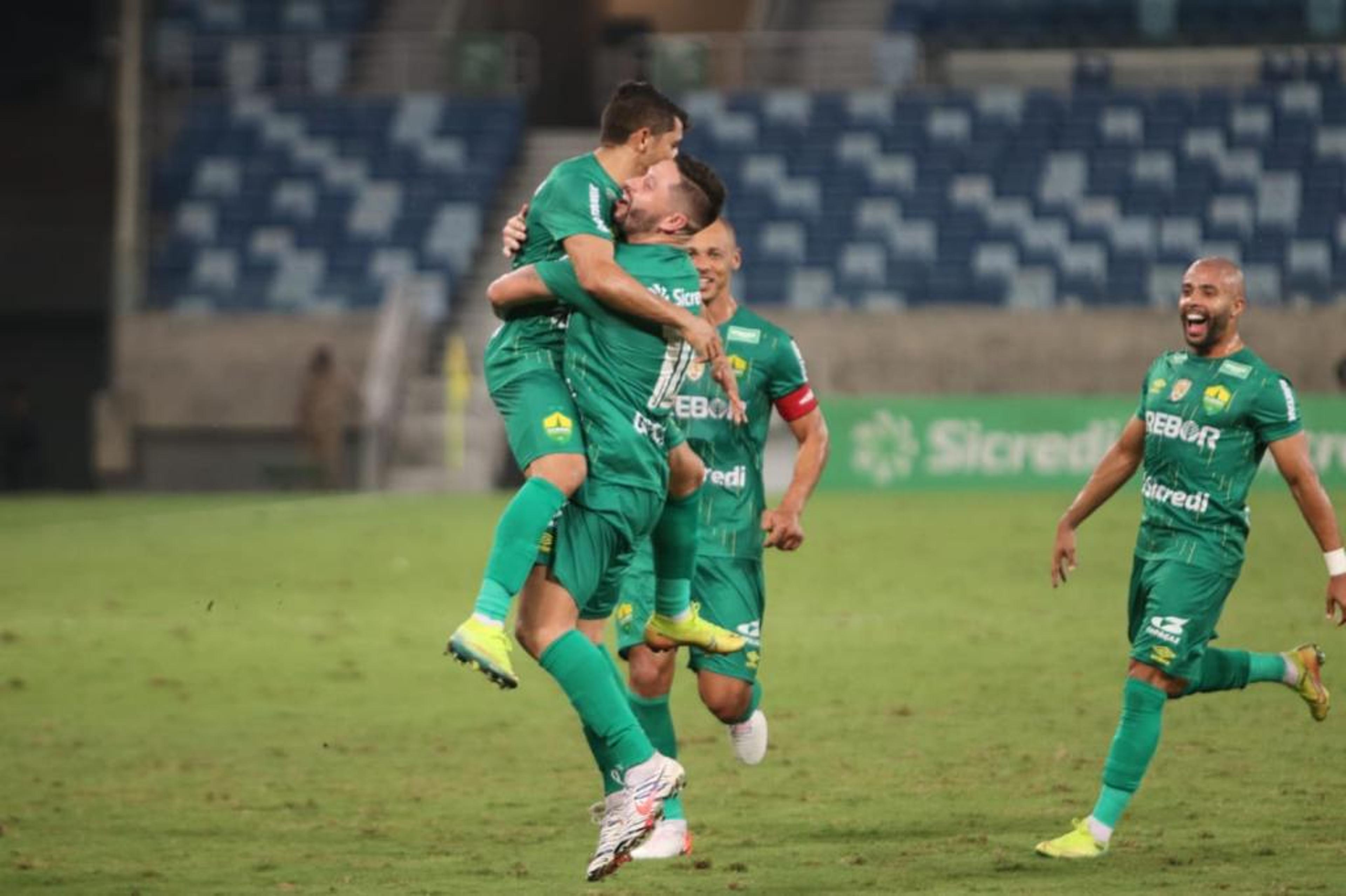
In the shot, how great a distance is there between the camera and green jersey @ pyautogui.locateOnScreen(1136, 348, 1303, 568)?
26.0 feet

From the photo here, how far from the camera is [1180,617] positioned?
25.5 ft

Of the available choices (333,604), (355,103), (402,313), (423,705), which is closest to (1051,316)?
(402,313)

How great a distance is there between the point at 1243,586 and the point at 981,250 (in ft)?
43.6

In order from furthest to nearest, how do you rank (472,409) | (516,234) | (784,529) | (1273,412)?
(472,409) < (784,529) < (1273,412) < (516,234)

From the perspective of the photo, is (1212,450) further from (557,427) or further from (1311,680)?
(557,427)

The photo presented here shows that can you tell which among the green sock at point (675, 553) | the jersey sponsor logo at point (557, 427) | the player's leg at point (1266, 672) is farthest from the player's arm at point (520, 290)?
the player's leg at point (1266, 672)

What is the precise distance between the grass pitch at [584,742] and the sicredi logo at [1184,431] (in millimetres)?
1362

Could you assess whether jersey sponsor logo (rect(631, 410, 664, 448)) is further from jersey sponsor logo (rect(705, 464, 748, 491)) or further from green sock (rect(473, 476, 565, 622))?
jersey sponsor logo (rect(705, 464, 748, 491))

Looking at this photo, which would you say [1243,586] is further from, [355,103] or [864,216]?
[355,103]

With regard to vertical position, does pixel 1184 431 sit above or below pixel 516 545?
above

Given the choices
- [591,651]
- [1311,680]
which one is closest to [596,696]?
[591,651]

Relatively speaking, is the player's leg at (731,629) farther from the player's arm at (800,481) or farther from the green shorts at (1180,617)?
the green shorts at (1180,617)

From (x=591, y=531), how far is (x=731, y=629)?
1.51m

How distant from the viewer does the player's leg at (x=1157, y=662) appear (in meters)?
7.64
